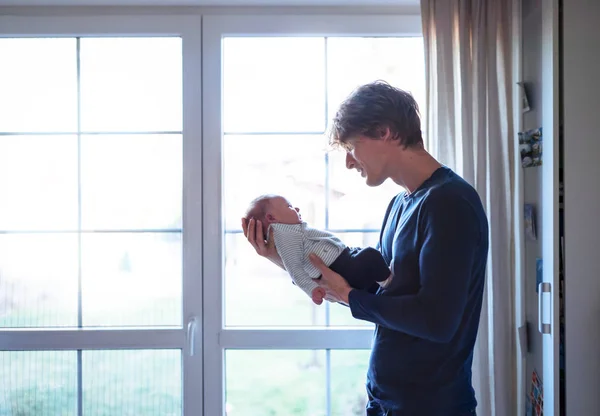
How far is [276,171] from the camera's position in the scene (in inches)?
76.7

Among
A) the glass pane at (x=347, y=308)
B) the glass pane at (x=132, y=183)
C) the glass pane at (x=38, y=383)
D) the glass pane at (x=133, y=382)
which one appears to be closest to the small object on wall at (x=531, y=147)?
the glass pane at (x=347, y=308)

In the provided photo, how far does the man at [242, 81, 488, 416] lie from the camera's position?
1104 millimetres

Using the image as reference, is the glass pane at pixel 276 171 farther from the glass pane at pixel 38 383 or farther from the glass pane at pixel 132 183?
the glass pane at pixel 38 383

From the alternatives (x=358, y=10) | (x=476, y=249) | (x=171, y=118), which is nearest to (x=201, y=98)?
(x=171, y=118)

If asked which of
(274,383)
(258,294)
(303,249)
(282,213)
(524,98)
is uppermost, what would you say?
(524,98)

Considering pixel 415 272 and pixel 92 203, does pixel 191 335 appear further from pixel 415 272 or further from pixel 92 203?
pixel 415 272

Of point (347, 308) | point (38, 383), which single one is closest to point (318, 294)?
point (347, 308)

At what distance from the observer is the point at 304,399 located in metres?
1.97

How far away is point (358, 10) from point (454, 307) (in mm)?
1255

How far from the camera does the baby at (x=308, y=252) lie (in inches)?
51.4

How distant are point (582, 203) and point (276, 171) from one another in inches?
41.1

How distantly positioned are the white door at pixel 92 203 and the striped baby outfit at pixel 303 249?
67 centimetres

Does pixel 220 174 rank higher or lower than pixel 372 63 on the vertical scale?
lower

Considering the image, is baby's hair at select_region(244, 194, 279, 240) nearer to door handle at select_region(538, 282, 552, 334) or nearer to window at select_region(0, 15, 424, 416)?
window at select_region(0, 15, 424, 416)
